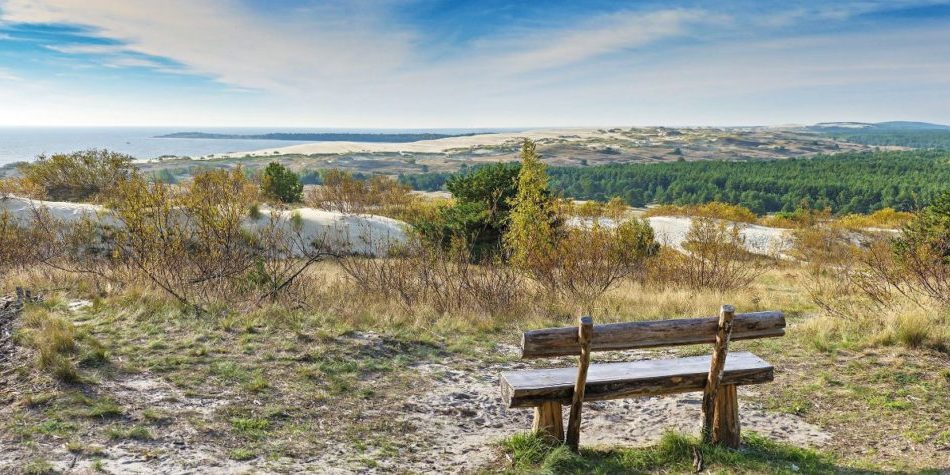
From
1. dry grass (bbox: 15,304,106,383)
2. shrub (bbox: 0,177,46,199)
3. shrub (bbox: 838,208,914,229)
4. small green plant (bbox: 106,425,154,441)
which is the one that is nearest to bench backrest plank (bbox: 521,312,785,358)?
small green plant (bbox: 106,425,154,441)

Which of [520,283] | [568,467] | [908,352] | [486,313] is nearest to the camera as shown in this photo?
[568,467]

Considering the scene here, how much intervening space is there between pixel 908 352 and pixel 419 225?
671 inches

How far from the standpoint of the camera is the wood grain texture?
4.47 m

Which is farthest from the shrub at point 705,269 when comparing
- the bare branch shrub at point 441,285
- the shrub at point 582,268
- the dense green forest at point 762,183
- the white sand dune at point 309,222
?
the dense green forest at point 762,183

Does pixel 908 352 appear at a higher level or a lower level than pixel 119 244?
lower

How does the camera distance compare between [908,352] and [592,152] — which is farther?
[592,152]

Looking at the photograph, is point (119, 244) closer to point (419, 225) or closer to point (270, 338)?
point (270, 338)

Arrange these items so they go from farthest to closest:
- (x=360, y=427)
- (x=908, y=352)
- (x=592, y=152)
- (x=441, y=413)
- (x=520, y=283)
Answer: (x=592, y=152)
(x=520, y=283)
(x=908, y=352)
(x=441, y=413)
(x=360, y=427)

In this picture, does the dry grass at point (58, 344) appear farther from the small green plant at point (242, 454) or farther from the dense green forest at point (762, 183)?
the dense green forest at point (762, 183)

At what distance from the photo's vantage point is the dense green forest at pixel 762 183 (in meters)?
99.4

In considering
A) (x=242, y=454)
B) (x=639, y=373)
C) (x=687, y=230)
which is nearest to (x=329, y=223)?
(x=242, y=454)

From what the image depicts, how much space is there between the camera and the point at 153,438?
4848 millimetres

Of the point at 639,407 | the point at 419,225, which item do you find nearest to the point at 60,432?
the point at 639,407

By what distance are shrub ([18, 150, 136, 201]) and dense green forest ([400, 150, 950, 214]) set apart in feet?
223
